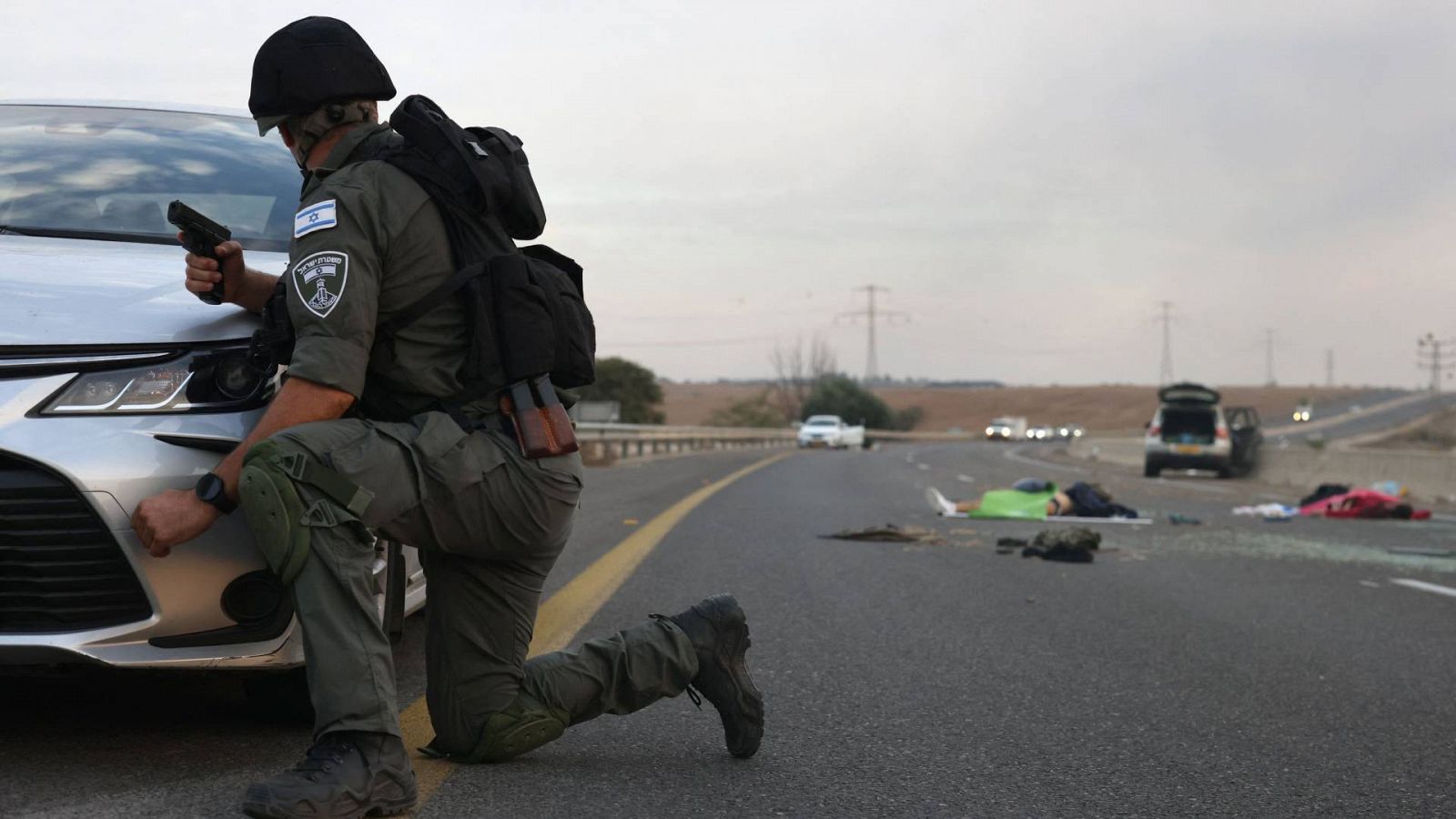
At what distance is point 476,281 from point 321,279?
0.34 meters

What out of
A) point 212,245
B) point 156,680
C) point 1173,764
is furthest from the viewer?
point 156,680

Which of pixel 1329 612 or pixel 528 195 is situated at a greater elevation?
pixel 528 195

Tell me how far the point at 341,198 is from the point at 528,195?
1.41 ft

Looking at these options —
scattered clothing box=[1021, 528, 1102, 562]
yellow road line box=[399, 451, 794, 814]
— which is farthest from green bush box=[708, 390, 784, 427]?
yellow road line box=[399, 451, 794, 814]

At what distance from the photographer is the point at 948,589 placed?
7.06 m

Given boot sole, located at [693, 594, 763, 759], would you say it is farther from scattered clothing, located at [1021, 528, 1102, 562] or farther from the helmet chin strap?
scattered clothing, located at [1021, 528, 1102, 562]

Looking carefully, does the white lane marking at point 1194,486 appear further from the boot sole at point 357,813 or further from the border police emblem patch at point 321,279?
the border police emblem patch at point 321,279

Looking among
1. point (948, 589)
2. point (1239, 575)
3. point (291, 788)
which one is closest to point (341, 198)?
point (291, 788)

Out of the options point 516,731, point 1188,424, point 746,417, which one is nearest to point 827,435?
point 1188,424

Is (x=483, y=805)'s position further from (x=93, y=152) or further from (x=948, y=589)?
(x=948, y=589)

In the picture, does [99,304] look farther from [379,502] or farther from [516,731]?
[516,731]

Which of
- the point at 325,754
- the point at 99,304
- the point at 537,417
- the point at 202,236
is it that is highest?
the point at 202,236

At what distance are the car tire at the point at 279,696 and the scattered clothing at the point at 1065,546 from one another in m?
6.06

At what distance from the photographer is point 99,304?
303 cm
